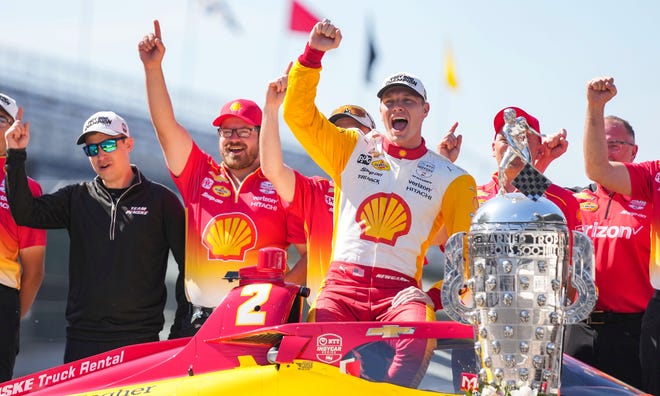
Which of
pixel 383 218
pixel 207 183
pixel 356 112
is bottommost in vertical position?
pixel 383 218


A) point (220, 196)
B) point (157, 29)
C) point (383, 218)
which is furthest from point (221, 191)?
point (383, 218)

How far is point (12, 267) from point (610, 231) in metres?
4.17

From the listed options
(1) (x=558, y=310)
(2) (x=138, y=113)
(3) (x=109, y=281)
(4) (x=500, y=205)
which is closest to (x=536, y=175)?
(4) (x=500, y=205)

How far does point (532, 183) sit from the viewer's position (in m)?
4.50

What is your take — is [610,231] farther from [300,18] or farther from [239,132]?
[300,18]

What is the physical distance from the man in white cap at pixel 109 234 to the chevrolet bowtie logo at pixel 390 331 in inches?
96.7

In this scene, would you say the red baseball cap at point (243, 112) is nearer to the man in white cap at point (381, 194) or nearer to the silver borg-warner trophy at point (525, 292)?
the man in white cap at point (381, 194)

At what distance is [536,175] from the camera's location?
4.49m

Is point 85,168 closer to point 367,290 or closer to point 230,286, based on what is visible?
point 230,286

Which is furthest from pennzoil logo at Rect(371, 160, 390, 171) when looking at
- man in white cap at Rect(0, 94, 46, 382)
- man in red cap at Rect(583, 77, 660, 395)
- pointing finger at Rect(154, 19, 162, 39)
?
man in white cap at Rect(0, 94, 46, 382)

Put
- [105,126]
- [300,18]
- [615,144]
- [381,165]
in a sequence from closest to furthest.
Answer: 1. [381,165]
2. [105,126]
3. [615,144]
4. [300,18]

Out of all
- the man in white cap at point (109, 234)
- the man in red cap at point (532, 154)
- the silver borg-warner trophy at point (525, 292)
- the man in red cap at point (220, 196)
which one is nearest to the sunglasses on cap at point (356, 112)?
the man in red cap at point (532, 154)

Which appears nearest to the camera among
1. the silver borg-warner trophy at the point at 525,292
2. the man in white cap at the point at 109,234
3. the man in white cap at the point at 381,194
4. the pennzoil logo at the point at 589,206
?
the silver borg-warner trophy at the point at 525,292

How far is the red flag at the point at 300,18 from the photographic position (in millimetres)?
9648
